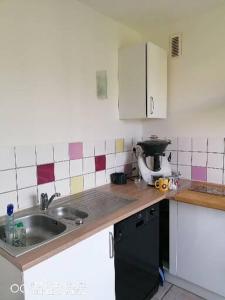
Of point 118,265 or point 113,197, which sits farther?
point 113,197

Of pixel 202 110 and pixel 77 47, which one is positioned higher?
pixel 77 47

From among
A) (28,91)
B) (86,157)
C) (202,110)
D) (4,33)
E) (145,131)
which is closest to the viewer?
(4,33)

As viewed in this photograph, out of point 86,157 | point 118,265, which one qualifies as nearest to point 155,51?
point 86,157

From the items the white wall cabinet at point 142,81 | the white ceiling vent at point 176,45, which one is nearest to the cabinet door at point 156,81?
the white wall cabinet at point 142,81

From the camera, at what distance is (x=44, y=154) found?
1562 mm

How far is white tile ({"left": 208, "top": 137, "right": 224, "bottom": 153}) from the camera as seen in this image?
6.39 feet

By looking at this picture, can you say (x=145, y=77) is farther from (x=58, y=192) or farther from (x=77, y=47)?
(x=58, y=192)

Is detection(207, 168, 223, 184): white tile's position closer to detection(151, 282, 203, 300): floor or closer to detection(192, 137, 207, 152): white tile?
detection(192, 137, 207, 152): white tile

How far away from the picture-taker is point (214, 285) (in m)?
1.62

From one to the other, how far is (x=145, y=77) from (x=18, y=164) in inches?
47.1

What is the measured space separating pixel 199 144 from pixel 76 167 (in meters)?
1.10

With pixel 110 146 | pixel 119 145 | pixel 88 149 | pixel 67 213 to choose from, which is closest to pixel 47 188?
pixel 67 213

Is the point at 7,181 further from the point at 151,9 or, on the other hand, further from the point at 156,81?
the point at 151,9

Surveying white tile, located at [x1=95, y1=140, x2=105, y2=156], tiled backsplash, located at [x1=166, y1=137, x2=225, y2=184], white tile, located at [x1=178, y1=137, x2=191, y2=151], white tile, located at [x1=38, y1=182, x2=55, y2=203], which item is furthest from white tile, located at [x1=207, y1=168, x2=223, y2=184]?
white tile, located at [x1=38, y1=182, x2=55, y2=203]
